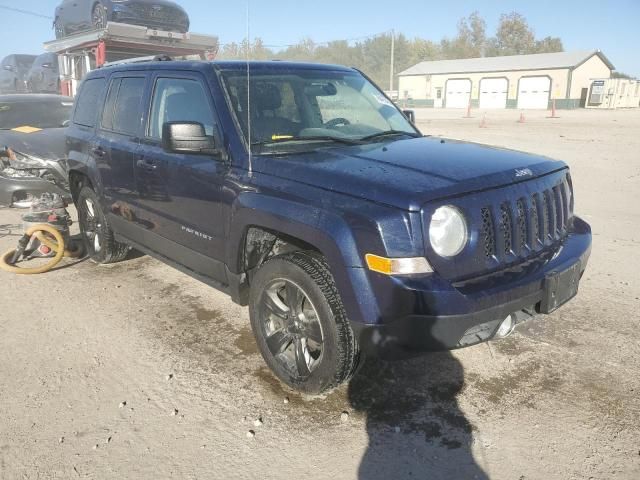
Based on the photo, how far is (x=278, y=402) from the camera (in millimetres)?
3201

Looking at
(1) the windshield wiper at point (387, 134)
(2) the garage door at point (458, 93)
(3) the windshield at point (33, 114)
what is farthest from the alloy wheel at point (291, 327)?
(2) the garage door at point (458, 93)

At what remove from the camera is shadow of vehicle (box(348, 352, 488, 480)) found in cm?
261

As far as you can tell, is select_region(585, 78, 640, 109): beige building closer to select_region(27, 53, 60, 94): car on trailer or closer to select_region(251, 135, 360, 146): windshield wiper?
select_region(27, 53, 60, 94): car on trailer

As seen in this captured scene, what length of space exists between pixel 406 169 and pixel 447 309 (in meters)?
0.84

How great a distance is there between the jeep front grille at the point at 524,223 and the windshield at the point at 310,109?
1.22 meters

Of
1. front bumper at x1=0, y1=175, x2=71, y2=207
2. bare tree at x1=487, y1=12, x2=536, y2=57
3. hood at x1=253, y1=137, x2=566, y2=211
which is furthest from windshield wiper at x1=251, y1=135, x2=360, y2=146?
bare tree at x1=487, y1=12, x2=536, y2=57

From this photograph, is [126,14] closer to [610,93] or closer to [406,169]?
[406,169]

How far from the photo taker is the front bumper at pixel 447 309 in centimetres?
253

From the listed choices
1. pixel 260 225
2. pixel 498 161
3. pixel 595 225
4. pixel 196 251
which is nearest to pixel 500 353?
pixel 498 161

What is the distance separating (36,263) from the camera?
19.3 ft

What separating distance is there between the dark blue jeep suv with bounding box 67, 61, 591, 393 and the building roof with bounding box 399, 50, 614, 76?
49665mm

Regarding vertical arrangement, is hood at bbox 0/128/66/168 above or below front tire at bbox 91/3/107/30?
below

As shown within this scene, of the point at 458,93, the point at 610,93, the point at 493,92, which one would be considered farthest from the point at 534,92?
the point at 458,93

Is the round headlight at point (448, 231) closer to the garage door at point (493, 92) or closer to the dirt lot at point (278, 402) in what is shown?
the dirt lot at point (278, 402)
